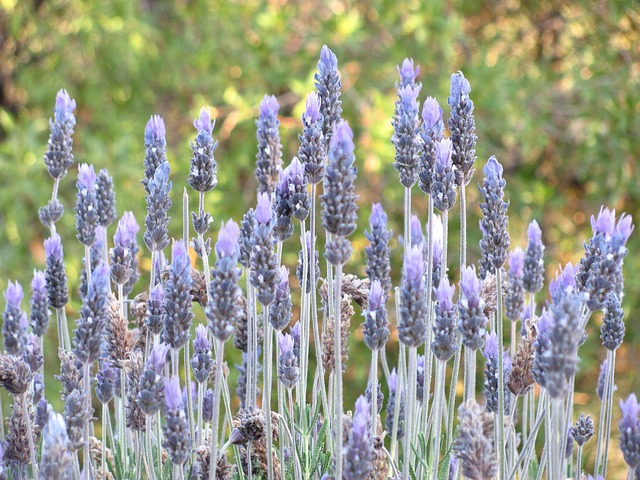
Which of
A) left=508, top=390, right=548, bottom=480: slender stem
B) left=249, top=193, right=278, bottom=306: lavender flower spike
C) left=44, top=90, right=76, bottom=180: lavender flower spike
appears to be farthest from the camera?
left=44, top=90, right=76, bottom=180: lavender flower spike

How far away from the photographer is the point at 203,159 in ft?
5.53

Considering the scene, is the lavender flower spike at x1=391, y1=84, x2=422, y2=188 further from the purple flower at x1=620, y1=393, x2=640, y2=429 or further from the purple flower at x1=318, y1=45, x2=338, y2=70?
the purple flower at x1=620, y1=393, x2=640, y2=429

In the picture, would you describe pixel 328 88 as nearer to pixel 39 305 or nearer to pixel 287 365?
pixel 287 365

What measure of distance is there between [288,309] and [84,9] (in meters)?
2.76

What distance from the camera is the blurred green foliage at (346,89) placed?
3.81m

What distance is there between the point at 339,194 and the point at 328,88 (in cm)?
38

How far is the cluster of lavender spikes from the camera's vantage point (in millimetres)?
1342

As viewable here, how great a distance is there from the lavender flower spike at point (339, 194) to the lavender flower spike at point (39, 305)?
704mm

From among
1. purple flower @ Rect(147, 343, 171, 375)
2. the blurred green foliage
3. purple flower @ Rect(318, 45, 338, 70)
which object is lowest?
purple flower @ Rect(147, 343, 171, 375)

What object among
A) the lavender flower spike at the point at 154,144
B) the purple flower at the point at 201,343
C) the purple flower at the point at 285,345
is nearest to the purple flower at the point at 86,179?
the lavender flower spike at the point at 154,144

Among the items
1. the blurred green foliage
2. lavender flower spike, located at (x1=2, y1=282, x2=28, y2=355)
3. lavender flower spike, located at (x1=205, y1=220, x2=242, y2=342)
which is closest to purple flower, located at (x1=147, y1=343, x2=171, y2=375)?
lavender flower spike, located at (x1=205, y1=220, x2=242, y2=342)

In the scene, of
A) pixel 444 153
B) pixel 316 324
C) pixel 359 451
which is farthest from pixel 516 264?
pixel 359 451

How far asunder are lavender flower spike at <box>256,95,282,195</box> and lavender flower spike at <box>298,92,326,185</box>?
5.2 inches

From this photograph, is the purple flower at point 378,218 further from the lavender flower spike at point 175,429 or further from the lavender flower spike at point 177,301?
the lavender flower spike at point 175,429
